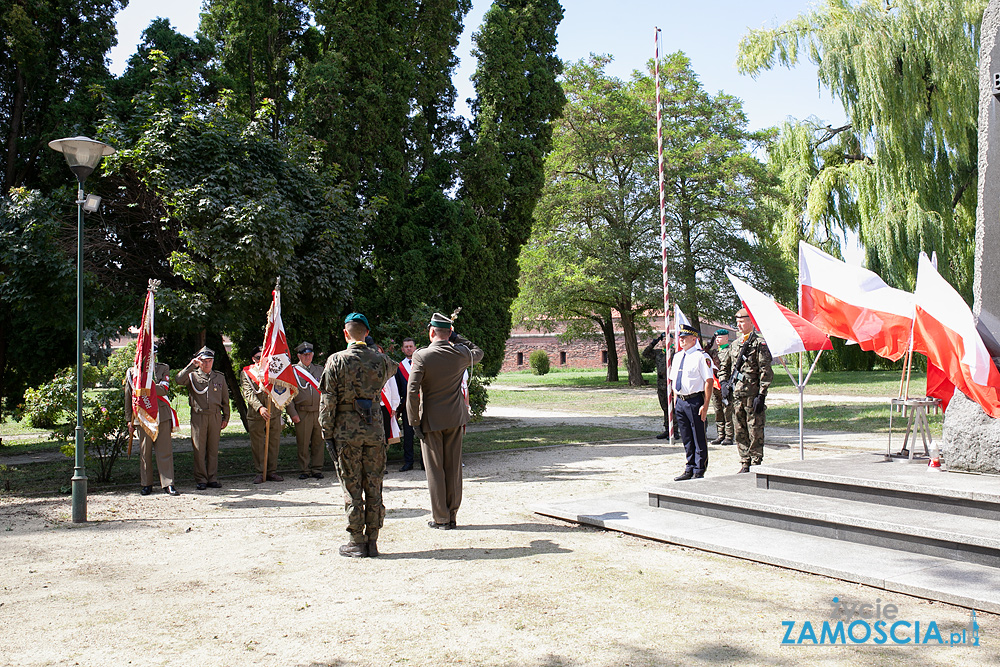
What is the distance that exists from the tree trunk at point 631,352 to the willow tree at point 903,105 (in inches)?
548

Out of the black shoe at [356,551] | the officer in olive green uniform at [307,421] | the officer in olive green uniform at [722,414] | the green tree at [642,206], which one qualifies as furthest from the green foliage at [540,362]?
the black shoe at [356,551]

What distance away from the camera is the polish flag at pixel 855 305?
8.79m

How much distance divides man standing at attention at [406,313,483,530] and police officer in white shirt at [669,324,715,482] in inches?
110

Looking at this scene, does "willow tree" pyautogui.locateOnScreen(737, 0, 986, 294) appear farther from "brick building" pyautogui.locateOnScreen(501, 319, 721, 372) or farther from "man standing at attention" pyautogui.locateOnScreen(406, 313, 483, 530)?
"brick building" pyautogui.locateOnScreen(501, 319, 721, 372)

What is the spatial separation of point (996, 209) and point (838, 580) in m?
4.43

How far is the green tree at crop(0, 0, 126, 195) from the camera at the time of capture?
1277cm

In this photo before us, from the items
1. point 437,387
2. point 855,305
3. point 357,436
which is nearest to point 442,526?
point 437,387

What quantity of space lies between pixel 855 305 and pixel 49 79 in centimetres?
1336

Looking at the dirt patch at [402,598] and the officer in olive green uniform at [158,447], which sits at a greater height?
the officer in olive green uniform at [158,447]

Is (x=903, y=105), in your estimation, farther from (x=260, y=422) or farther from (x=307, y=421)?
(x=260, y=422)

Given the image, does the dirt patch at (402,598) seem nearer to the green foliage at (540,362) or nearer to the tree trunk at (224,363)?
the tree trunk at (224,363)

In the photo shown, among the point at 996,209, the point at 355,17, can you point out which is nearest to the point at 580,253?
the point at 355,17

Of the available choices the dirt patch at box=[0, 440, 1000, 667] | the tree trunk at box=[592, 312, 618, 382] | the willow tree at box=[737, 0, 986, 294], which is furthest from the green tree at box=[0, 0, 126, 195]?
the tree trunk at box=[592, 312, 618, 382]

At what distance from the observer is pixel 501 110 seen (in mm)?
16344
